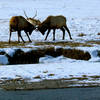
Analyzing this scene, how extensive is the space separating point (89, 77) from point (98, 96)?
2.06 m

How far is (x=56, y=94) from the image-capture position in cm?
1099

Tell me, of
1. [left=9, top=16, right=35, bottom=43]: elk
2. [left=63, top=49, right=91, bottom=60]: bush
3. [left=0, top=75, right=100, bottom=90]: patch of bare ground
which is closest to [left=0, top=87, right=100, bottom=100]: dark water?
[left=0, top=75, right=100, bottom=90]: patch of bare ground

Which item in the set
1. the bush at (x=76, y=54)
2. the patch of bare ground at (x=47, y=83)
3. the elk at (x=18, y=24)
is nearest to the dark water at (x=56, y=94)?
the patch of bare ground at (x=47, y=83)

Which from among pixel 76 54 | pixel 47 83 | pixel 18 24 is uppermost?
pixel 18 24

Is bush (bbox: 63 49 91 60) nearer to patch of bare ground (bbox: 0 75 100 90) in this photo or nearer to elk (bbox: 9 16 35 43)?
elk (bbox: 9 16 35 43)

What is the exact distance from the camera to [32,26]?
65.3 ft

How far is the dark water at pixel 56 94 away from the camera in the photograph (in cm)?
1061

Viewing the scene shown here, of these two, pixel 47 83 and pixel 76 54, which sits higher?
pixel 47 83

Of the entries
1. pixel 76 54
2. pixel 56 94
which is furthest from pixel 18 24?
pixel 56 94

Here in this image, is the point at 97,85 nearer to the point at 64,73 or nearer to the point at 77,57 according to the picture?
the point at 64,73

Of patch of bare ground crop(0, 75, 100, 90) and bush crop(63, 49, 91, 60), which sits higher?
patch of bare ground crop(0, 75, 100, 90)

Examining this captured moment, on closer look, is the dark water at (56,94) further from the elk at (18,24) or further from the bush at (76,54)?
the elk at (18,24)

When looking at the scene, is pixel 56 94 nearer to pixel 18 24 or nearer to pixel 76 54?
pixel 76 54

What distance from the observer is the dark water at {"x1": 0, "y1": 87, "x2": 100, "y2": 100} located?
10609mm
